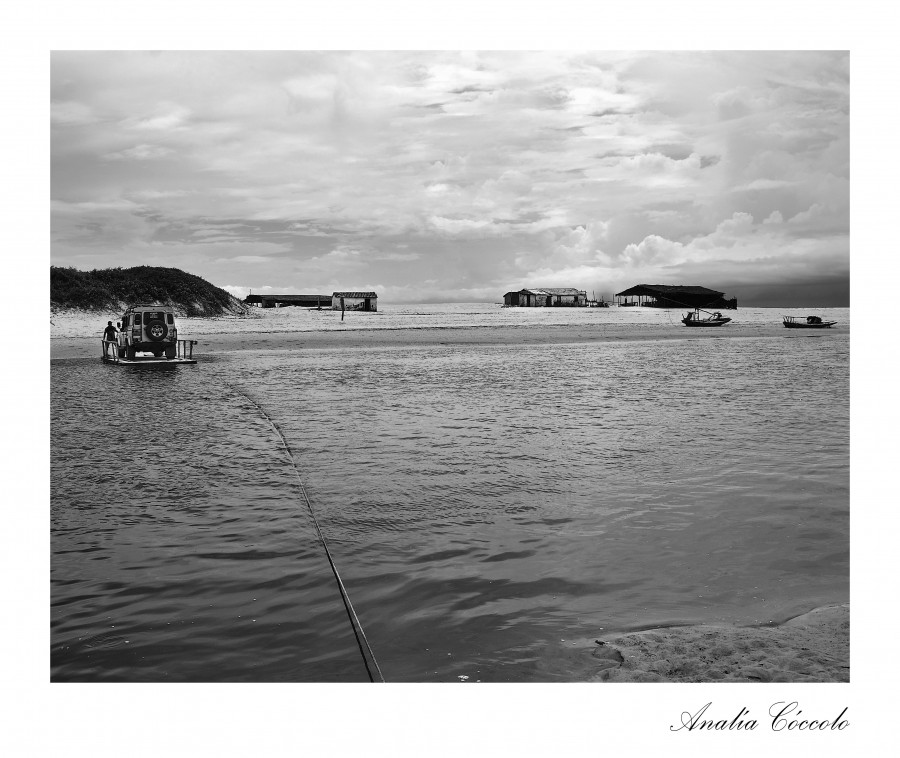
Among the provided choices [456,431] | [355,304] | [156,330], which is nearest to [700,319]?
[355,304]

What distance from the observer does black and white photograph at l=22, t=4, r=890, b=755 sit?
3.78m

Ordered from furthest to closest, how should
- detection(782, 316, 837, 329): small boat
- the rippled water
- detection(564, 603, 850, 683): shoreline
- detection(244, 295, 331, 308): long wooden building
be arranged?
detection(244, 295, 331, 308): long wooden building
detection(782, 316, 837, 329): small boat
the rippled water
detection(564, 603, 850, 683): shoreline

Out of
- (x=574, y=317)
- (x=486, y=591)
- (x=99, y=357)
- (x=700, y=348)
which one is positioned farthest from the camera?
(x=574, y=317)

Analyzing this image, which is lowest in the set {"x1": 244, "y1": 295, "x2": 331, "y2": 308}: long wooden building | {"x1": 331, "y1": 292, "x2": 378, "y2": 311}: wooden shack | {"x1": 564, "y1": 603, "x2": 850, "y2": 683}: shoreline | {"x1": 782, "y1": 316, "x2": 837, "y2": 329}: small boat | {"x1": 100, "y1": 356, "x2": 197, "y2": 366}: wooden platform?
{"x1": 564, "y1": 603, "x2": 850, "y2": 683}: shoreline

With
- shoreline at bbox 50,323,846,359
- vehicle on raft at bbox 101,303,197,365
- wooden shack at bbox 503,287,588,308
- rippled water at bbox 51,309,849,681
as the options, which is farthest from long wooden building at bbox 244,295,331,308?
rippled water at bbox 51,309,849,681

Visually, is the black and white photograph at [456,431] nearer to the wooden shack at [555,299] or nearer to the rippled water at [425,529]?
the rippled water at [425,529]

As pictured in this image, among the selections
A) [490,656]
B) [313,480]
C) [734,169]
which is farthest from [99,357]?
[490,656]

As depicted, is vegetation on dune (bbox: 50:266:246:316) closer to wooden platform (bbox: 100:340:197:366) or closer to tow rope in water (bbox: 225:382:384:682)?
wooden platform (bbox: 100:340:197:366)

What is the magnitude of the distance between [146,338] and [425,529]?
54.1 feet

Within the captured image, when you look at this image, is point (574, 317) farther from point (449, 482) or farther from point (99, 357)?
point (449, 482)

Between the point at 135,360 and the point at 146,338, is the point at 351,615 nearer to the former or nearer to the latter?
the point at 135,360

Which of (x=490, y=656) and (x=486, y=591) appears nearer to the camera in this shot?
(x=490, y=656)

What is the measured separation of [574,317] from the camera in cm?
4019
